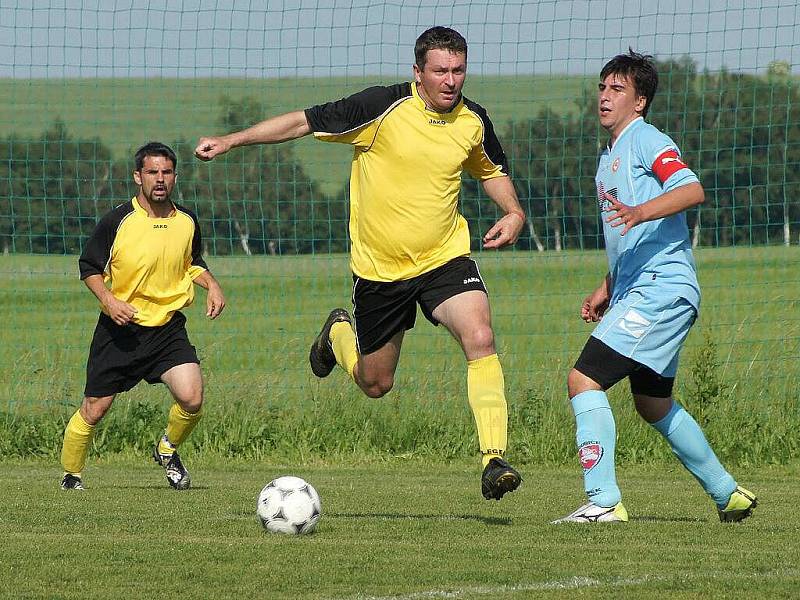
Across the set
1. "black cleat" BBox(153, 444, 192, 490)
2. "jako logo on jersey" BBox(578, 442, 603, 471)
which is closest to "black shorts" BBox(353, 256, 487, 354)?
"jako logo on jersey" BBox(578, 442, 603, 471)

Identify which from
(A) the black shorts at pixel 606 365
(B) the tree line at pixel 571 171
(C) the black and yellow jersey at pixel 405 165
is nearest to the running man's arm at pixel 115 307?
(C) the black and yellow jersey at pixel 405 165

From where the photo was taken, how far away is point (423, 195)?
7.40 meters

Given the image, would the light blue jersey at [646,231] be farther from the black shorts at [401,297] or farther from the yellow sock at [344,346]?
the yellow sock at [344,346]

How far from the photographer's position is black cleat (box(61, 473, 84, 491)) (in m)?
9.07

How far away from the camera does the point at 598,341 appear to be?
6578mm

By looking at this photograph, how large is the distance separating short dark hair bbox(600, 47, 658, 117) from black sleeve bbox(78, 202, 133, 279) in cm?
378

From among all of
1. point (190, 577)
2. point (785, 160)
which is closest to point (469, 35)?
point (785, 160)

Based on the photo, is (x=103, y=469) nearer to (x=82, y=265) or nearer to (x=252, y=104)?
(x=82, y=265)

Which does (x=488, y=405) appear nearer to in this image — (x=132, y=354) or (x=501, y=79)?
(x=132, y=354)

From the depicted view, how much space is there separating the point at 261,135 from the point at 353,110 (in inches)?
23.4

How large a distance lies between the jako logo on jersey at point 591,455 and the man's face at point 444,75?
76.6 inches

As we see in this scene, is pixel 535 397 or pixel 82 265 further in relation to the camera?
pixel 535 397

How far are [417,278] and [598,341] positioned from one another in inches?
49.4

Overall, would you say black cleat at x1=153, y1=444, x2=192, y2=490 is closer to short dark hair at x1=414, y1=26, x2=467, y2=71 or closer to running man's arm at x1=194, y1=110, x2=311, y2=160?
running man's arm at x1=194, y1=110, x2=311, y2=160
